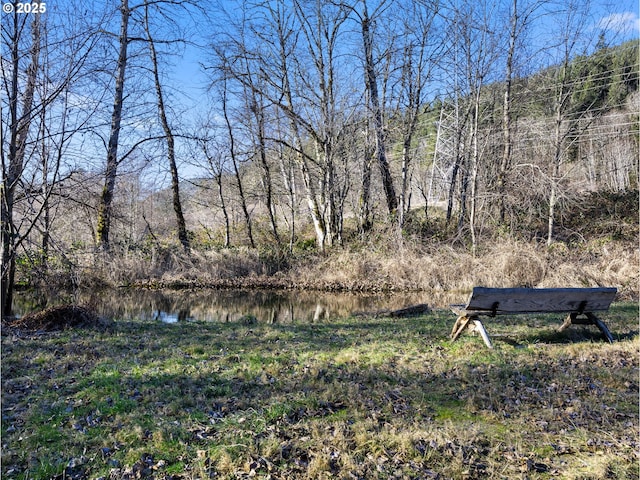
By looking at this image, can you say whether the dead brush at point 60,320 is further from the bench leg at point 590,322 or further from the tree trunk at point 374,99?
the tree trunk at point 374,99

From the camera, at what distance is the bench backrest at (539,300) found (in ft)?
20.2

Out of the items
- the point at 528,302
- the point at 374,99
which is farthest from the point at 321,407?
the point at 374,99

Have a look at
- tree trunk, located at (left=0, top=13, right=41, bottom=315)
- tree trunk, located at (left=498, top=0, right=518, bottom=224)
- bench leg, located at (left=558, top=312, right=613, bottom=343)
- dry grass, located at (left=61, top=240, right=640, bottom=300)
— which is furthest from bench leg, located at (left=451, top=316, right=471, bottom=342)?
tree trunk, located at (left=498, top=0, right=518, bottom=224)

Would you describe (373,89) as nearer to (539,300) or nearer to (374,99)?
(374,99)

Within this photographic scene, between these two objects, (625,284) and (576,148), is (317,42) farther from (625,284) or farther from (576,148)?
(576,148)

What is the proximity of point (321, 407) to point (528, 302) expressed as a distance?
149 inches

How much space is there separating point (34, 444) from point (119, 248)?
14.4 meters

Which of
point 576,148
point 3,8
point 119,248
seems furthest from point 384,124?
point 576,148

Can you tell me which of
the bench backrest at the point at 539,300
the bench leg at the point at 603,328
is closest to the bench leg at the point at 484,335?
the bench backrest at the point at 539,300

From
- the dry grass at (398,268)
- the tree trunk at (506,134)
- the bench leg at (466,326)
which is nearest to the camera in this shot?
the bench leg at (466,326)

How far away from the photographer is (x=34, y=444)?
3580 millimetres

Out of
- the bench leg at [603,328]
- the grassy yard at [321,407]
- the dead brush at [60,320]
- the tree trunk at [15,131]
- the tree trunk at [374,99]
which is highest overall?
the tree trunk at [374,99]

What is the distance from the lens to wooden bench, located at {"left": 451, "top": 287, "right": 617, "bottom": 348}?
A: 6176 millimetres

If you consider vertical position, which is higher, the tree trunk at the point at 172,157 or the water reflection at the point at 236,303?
the tree trunk at the point at 172,157
